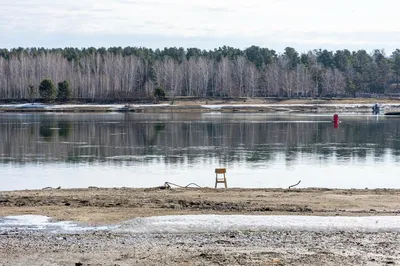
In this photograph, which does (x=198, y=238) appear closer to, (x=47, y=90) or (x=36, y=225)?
(x=36, y=225)

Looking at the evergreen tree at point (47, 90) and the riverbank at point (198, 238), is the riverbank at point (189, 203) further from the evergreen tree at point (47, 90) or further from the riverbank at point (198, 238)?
the evergreen tree at point (47, 90)

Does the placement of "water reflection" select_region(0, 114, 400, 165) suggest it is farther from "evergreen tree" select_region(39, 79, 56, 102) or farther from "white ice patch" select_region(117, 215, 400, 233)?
"evergreen tree" select_region(39, 79, 56, 102)

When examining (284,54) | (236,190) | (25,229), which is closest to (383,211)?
(236,190)

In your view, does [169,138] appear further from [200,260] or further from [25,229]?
[200,260]

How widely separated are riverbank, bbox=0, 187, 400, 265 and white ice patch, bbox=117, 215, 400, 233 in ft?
0.83

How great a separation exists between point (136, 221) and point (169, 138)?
115 feet

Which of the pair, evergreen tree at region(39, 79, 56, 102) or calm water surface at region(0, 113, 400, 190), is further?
evergreen tree at region(39, 79, 56, 102)

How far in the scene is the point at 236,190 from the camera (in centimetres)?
2228

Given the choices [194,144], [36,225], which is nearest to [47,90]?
[194,144]

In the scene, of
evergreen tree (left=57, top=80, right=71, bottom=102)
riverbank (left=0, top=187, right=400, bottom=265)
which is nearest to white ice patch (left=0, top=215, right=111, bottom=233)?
riverbank (left=0, top=187, right=400, bottom=265)

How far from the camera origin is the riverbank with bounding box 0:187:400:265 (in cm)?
1211

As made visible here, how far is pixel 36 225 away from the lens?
1552 centimetres

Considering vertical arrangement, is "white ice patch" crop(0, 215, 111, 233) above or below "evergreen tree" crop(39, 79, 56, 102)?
below

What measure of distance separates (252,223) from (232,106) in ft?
347
